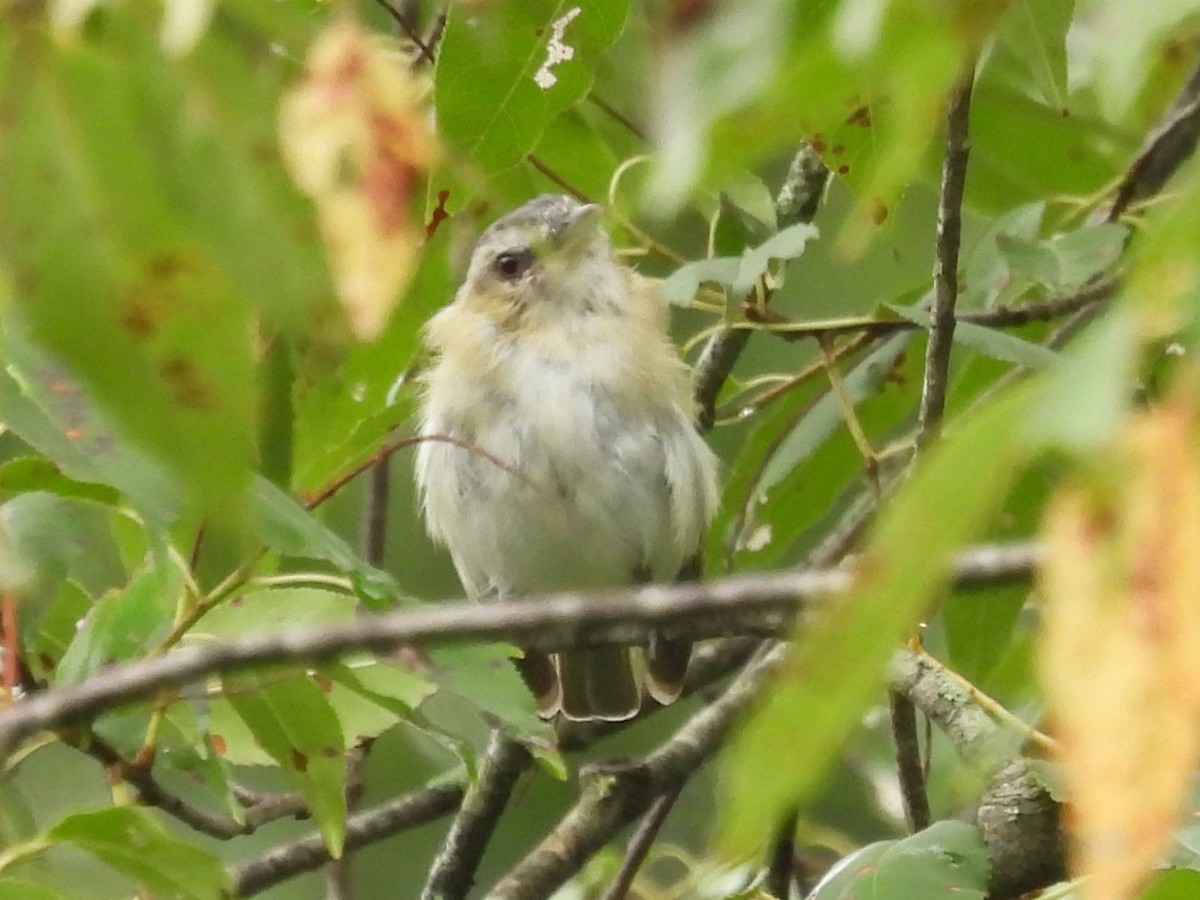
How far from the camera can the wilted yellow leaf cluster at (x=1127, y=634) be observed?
2.21ft

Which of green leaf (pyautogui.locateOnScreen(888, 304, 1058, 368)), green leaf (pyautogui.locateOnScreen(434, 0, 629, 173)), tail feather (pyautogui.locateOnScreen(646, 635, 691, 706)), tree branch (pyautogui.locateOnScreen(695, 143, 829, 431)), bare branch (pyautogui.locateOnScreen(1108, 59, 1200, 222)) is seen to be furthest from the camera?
tail feather (pyautogui.locateOnScreen(646, 635, 691, 706))

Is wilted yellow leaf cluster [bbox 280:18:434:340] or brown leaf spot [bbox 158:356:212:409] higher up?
wilted yellow leaf cluster [bbox 280:18:434:340]

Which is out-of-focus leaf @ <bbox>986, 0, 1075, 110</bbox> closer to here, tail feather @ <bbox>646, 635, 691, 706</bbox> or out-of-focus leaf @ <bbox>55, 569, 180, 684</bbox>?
out-of-focus leaf @ <bbox>55, 569, 180, 684</bbox>

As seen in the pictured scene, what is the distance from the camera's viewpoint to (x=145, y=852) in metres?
1.76

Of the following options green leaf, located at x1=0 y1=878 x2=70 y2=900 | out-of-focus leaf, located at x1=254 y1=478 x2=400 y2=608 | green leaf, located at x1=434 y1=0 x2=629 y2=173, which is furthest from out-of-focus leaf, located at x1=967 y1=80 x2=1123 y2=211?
green leaf, located at x1=0 y1=878 x2=70 y2=900

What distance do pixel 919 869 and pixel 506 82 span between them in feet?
3.47

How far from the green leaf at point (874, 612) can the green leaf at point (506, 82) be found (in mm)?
1462

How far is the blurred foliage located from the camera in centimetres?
88

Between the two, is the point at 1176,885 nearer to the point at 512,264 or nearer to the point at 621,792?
the point at 621,792

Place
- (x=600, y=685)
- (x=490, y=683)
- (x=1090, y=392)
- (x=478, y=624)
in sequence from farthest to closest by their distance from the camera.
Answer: (x=600, y=685), (x=490, y=683), (x=478, y=624), (x=1090, y=392)

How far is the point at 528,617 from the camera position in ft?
2.87

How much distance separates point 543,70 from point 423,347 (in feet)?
6.62

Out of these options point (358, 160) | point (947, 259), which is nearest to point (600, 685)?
point (947, 259)

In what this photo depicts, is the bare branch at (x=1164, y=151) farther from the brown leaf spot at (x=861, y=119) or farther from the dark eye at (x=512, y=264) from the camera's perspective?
the dark eye at (x=512, y=264)
